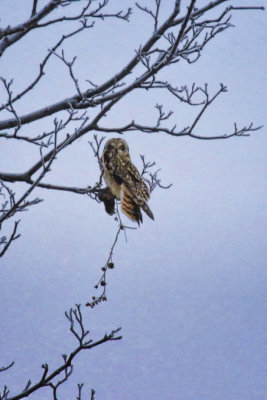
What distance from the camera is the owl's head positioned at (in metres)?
5.52

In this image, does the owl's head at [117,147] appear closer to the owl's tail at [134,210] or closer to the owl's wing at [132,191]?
the owl's wing at [132,191]

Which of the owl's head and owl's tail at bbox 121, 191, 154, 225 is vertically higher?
the owl's head

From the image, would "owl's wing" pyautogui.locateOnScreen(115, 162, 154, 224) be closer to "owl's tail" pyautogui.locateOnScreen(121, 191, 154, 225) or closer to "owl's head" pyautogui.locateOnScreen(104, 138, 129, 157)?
"owl's tail" pyautogui.locateOnScreen(121, 191, 154, 225)

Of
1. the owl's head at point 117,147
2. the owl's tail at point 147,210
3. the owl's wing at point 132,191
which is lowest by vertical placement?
the owl's tail at point 147,210

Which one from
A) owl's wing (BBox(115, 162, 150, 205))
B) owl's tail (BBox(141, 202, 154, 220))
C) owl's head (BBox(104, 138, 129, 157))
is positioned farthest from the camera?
owl's head (BBox(104, 138, 129, 157))

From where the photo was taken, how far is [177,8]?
3.91m

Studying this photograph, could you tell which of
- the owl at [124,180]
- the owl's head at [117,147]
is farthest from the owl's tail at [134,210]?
the owl's head at [117,147]

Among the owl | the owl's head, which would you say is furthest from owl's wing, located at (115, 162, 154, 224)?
the owl's head

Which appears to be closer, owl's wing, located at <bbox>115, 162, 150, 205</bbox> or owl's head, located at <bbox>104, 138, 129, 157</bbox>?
owl's wing, located at <bbox>115, 162, 150, 205</bbox>

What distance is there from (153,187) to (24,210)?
1.74m

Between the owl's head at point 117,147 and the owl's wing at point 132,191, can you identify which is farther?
the owl's head at point 117,147

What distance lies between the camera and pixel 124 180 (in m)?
5.18

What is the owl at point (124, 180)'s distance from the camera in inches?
189

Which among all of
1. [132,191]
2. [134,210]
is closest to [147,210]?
[134,210]
